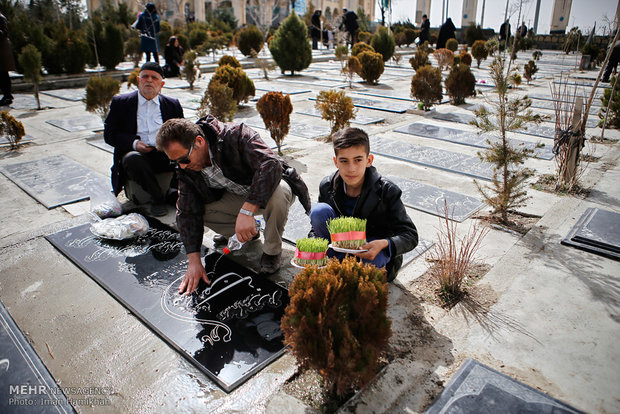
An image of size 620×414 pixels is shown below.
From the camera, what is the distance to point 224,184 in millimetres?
2900

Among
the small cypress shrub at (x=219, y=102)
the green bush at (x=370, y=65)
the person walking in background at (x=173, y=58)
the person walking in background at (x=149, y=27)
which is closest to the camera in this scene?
the small cypress shrub at (x=219, y=102)

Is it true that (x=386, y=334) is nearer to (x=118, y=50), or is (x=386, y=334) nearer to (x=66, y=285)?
(x=66, y=285)

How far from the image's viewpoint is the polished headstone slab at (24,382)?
1798mm

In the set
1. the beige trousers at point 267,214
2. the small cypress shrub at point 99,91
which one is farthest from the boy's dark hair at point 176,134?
the small cypress shrub at point 99,91

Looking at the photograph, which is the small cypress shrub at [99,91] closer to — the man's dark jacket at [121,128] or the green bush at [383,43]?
the man's dark jacket at [121,128]

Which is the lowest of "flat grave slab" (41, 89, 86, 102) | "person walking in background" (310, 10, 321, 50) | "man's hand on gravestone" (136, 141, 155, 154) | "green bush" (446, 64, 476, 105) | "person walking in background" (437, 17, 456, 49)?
"man's hand on gravestone" (136, 141, 155, 154)

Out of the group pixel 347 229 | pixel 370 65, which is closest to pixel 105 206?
pixel 347 229

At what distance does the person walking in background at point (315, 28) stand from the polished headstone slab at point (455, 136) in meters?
19.5

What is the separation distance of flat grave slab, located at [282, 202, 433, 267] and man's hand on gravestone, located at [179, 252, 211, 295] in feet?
2.96

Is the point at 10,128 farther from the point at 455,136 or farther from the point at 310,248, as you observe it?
the point at 455,136

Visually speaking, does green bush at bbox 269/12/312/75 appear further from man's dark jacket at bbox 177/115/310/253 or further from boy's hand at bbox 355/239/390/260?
boy's hand at bbox 355/239/390/260

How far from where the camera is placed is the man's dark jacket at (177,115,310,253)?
102 inches

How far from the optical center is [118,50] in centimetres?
1404

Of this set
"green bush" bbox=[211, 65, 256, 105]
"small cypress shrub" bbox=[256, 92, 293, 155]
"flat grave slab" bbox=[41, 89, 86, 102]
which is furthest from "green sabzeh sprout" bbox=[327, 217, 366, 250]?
"flat grave slab" bbox=[41, 89, 86, 102]
